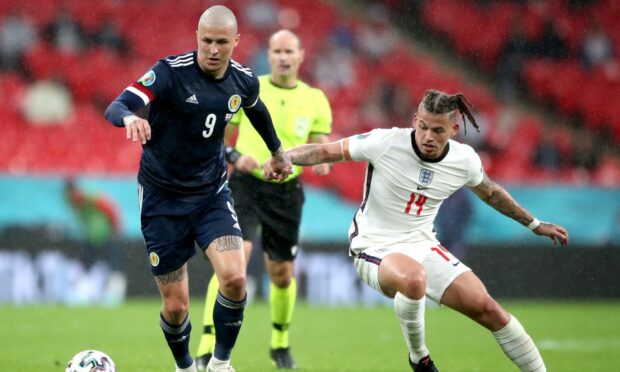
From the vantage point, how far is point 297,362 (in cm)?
934

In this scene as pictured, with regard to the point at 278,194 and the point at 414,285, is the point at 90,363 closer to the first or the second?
the point at 414,285

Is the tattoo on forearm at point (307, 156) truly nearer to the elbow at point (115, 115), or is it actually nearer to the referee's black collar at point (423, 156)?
the referee's black collar at point (423, 156)

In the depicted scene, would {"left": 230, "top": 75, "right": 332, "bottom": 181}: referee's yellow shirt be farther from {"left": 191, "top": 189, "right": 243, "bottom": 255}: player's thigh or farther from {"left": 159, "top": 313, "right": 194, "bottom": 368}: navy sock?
{"left": 159, "top": 313, "right": 194, "bottom": 368}: navy sock

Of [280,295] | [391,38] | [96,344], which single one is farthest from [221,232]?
[391,38]

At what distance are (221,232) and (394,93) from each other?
13578mm

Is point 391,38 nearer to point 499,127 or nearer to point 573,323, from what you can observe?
point 499,127

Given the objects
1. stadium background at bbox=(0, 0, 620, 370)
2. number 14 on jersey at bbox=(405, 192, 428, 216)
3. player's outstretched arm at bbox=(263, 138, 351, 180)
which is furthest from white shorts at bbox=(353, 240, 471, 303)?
stadium background at bbox=(0, 0, 620, 370)

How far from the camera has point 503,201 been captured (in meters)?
7.38

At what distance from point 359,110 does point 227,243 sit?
13223 millimetres

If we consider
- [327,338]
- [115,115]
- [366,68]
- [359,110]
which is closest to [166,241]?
[115,115]

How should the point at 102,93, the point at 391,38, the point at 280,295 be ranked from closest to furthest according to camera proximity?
the point at 280,295 < the point at 102,93 < the point at 391,38

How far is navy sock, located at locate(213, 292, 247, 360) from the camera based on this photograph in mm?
7023

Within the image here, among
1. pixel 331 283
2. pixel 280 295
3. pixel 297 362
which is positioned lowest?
pixel 331 283

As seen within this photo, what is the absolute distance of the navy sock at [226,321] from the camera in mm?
7023
